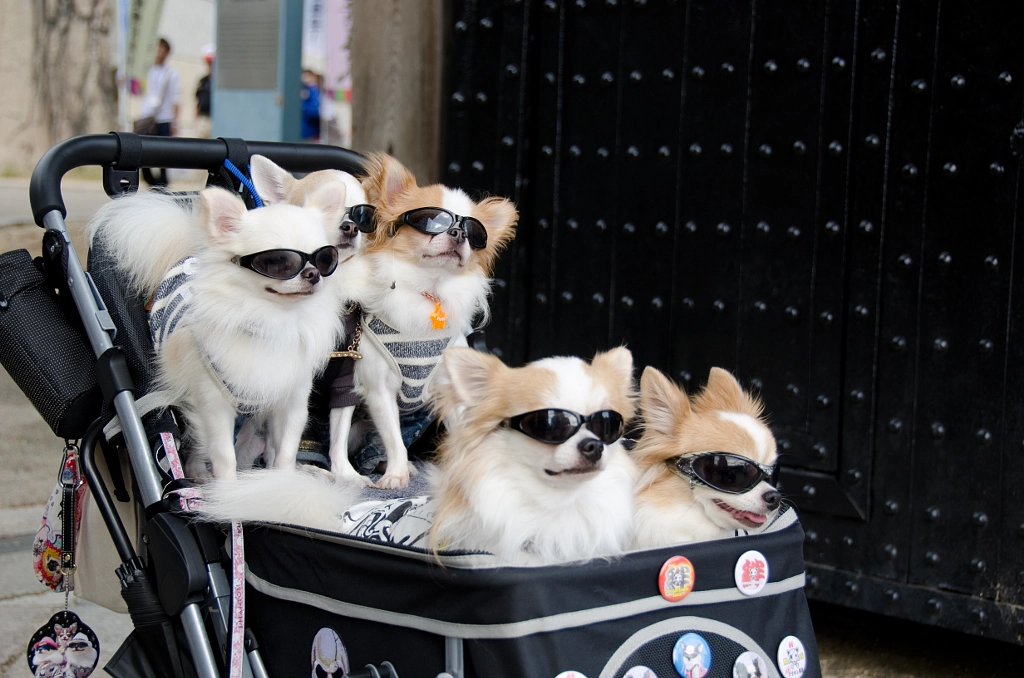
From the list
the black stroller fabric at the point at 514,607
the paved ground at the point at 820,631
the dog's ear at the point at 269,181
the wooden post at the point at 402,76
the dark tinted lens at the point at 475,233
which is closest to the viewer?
the black stroller fabric at the point at 514,607

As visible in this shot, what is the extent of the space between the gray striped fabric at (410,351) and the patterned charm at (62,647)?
2.63 feet

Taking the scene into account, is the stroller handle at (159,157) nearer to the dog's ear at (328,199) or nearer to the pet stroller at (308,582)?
the pet stroller at (308,582)

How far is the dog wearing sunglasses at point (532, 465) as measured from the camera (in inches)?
55.6

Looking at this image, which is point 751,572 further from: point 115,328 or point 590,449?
point 115,328

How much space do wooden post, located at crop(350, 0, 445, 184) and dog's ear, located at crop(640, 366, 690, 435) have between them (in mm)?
2150

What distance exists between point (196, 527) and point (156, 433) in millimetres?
265

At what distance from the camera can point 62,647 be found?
1921 millimetres

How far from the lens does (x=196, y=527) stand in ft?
5.33

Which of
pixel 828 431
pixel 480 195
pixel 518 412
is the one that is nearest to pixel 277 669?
pixel 518 412

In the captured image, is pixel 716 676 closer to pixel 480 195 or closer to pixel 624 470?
pixel 624 470

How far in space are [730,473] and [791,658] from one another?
320mm

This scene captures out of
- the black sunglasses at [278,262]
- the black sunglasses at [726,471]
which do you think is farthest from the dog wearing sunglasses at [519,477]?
the black sunglasses at [278,262]

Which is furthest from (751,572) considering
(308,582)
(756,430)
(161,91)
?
(161,91)

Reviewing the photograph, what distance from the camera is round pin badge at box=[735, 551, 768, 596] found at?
1510 mm
